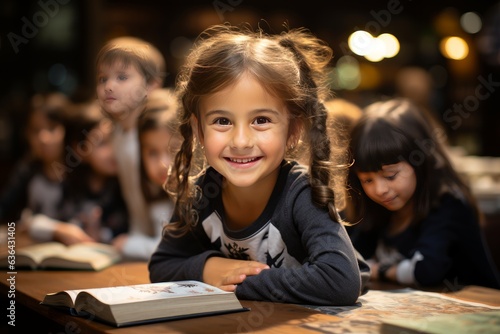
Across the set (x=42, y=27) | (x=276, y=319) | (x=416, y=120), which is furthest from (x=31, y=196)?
(x=42, y=27)

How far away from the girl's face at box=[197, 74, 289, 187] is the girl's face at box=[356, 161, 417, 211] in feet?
0.76

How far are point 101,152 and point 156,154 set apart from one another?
52 cm

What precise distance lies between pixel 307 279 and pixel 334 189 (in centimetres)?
22

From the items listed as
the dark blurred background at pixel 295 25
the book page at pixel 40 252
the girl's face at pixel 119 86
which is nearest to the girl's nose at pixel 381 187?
the girl's face at pixel 119 86

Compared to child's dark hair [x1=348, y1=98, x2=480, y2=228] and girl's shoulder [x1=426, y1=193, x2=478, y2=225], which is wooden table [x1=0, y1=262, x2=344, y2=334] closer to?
child's dark hair [x1=348, y1=98, x2=480, y2=228]

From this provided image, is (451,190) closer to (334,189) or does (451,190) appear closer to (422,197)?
(422,197)

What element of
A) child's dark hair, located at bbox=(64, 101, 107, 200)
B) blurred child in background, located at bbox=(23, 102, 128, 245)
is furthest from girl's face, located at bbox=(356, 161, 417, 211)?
child's dark hair, located at bbox=(64, 101, 107, 200)

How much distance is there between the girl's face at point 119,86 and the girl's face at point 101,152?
2.62 feet

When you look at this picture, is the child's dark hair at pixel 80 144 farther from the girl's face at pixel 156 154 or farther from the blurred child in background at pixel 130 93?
the girl's face at pixel 156 154

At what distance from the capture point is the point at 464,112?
6.66 meters

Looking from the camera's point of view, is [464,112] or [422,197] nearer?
[422,197]

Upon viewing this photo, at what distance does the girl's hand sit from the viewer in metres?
1.44

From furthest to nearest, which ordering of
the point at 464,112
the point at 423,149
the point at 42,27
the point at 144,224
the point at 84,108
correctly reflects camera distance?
the point at 464,112, the point at 42,27, the point at 84,108, the point at 144,224, the point at 423,149

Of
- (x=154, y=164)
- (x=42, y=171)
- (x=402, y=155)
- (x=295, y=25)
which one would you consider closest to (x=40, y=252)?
(x=154, y=164)
